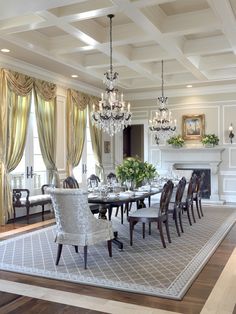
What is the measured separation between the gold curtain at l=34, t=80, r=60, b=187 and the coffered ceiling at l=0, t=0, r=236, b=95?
455 millimetres

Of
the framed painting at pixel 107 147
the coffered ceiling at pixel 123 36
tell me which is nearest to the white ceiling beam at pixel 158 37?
the coffered ceiling at pixel 123 36

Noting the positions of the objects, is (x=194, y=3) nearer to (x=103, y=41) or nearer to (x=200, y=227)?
(x=103, y=41)

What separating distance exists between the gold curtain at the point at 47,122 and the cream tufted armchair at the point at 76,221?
3.72 meters

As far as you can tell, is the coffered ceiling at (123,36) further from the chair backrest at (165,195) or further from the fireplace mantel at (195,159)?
the chair backrest at (165,195)

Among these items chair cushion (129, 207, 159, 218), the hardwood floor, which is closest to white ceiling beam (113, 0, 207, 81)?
chair cushion (129, 207, 159, 218)

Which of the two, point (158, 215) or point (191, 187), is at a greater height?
point (191, 187)

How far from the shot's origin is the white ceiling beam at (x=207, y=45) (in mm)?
6172

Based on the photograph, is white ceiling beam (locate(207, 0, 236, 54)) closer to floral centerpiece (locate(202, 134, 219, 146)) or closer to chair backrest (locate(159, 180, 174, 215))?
chair backrest (locate(159, 180, 174, 215))

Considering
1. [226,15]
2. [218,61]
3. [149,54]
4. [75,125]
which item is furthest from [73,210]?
[218,61]

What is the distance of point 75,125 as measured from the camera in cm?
882

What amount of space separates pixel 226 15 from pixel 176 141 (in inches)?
211

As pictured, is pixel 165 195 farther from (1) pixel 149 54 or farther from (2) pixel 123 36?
(1) pixel 149 54

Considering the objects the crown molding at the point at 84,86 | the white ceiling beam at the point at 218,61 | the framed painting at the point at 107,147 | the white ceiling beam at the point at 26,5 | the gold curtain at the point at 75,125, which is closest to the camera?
the white ceiling beam at the point at 26,5

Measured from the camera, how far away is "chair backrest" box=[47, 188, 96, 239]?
388 cm
